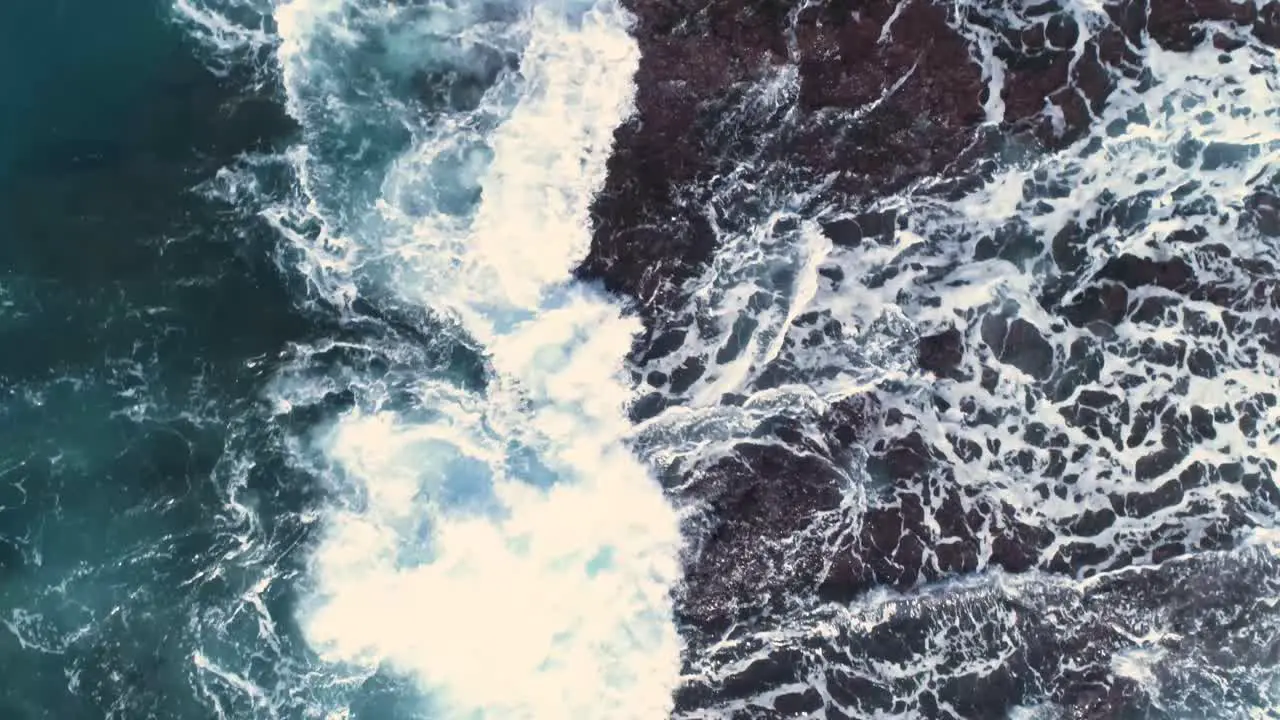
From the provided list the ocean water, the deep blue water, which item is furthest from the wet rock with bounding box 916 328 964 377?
the deep blue water

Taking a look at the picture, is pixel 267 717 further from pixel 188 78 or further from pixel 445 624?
pixel 188 78

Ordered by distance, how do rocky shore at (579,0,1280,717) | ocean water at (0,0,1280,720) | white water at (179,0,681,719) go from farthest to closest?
white water at (179,0,681,719), ocean water at (0,0,1280,720), rocky shore at (579,0,1280,717)

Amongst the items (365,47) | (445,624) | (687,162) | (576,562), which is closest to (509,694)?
(445,624)

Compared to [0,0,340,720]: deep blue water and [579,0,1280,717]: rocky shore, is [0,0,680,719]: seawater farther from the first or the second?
[579,0,1280,717]: rocky shore

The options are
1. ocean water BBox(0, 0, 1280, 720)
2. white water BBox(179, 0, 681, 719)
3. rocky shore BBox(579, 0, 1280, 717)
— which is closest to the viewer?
rocky shore BBox(579, 0, 1280, 717)

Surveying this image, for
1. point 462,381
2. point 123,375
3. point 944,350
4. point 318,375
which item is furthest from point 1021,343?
point 123,375

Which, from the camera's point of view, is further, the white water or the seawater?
the white water

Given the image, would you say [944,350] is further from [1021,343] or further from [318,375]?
[318,375]
